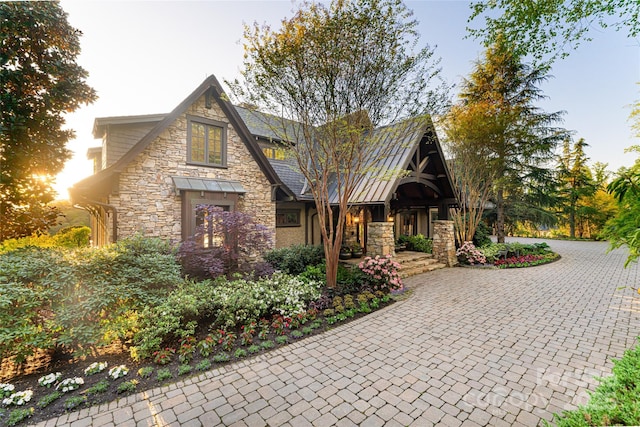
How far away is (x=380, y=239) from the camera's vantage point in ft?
27.3

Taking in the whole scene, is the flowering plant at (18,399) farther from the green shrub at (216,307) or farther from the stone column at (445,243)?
the stone column at (445,243)

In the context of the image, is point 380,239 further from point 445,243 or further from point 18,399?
point 18,399

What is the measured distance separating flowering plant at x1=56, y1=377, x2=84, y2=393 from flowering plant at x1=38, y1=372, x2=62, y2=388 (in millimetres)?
204

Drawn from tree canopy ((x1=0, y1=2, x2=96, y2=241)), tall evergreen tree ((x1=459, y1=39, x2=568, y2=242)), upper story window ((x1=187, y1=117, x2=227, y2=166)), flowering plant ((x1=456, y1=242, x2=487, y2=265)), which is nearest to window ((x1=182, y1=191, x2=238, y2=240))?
upper story window ((x1=187, y1=117, x2=227, y2=166))

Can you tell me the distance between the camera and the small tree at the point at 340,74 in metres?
5.83

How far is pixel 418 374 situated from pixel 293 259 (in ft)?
17.3

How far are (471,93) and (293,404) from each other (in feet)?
56.3

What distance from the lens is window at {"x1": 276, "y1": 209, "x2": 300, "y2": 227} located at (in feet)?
35.3

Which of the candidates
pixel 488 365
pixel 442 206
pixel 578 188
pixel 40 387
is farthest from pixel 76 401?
pixel 578 188

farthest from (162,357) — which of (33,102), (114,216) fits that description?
(33,102)

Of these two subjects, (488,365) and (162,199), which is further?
(162,199)

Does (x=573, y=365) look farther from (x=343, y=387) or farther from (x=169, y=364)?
(x=169, y=364)

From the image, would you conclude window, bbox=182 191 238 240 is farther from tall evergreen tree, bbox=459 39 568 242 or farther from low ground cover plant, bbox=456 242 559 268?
tall evergreen tree, bbox=459 39 568 242

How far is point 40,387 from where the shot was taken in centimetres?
328
